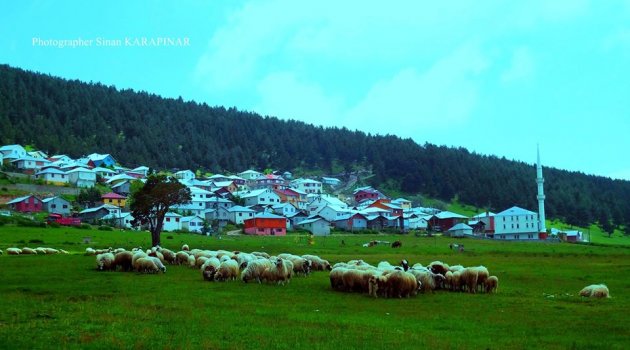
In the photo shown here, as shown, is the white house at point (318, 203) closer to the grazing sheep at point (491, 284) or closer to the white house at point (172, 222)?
the white house at point (172, 222)

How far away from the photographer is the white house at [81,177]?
13038 centimetres

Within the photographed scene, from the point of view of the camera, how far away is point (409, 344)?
1319 cm

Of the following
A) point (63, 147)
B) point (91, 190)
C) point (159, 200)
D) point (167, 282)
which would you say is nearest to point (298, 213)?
point (91, 190)

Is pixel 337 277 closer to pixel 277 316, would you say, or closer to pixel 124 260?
pixel 277 316

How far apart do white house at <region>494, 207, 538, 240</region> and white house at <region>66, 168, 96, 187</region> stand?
3405 inches

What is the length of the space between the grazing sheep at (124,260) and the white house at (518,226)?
100174 millimetres

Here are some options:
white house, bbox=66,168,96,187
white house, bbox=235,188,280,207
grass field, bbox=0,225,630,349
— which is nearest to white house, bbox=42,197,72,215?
white house, bbox=66,168,96,187

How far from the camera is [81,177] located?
433ft

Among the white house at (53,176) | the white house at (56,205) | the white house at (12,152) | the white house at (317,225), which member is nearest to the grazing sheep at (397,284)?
the white house at (317,225)

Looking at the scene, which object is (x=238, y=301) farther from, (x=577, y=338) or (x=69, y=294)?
(x=577, y=338)

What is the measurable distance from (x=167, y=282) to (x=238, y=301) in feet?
21.4

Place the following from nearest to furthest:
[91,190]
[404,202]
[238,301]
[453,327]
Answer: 1. [453,327]
2. [238,301]
3. [91,190]
4. [404,202]

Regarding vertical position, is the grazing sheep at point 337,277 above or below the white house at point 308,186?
below

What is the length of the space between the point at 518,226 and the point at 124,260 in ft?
338
